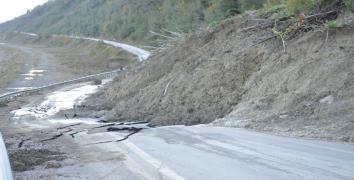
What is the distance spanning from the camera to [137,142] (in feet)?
36.0

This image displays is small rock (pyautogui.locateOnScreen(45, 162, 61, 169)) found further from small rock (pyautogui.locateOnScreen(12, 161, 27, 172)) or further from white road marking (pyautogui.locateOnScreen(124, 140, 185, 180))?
white road marking (pyautogui.locateOnScreen(124, 140, 185, 180))

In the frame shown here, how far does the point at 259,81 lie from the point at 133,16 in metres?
60.3

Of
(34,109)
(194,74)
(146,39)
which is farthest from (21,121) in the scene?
(146,39)

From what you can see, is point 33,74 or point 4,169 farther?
point 33,74

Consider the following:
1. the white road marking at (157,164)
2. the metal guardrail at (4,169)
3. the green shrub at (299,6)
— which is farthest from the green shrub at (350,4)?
the metal guardrail at (4,169)

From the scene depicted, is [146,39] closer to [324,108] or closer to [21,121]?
[21,121]

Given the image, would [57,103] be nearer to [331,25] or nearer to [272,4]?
[272,4]

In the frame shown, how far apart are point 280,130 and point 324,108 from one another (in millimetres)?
996

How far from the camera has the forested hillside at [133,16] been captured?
30.0 metres

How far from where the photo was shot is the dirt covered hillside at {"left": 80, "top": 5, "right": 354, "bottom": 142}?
36.9ft

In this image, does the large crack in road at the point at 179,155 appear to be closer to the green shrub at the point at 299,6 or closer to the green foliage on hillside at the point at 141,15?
the green shrub at the point at 299,6

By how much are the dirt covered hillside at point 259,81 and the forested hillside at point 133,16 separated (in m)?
3.19

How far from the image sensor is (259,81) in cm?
1394

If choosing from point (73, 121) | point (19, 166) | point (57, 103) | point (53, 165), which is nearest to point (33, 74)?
point (57, 103)
